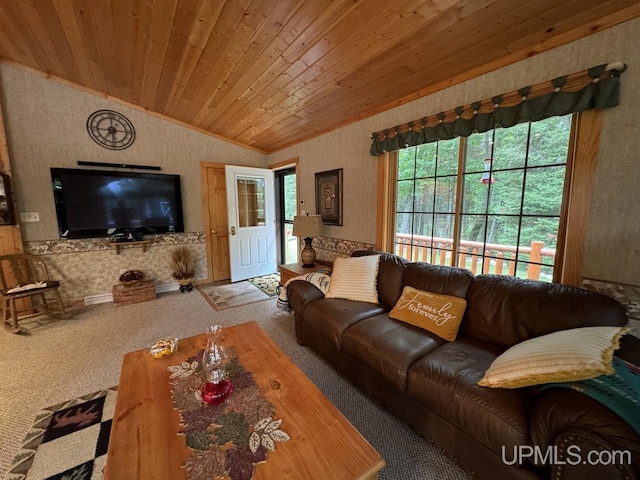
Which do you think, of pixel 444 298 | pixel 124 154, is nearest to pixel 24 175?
pixel 124 154

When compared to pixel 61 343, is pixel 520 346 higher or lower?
higher

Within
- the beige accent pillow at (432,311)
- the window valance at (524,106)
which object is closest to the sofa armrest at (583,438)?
the beige accent pillow at (432,311)

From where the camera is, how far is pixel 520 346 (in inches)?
50.9

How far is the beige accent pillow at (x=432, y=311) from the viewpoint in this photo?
5.69 feet

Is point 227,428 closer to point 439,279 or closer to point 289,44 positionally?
point 439,279

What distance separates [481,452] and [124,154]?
4.81 meters

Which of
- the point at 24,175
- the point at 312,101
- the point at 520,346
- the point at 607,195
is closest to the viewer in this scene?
the point at 520,346

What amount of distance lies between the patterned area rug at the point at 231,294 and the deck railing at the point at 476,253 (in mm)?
2141

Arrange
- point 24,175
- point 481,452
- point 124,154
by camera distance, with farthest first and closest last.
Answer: point 124,154, point 24,175, point 481,452

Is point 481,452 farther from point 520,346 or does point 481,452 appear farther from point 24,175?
point 24,175

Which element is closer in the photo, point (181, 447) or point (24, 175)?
point (181, 447)

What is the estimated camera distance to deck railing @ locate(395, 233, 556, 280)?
1.94m

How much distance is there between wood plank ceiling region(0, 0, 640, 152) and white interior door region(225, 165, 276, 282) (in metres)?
1.47

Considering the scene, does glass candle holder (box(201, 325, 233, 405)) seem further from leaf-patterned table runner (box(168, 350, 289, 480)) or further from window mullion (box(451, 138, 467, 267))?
window mullion (box(451, 138, 467, 267))
